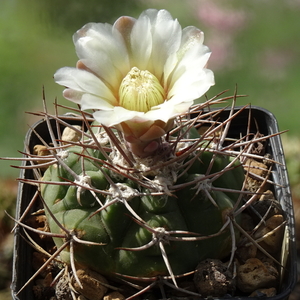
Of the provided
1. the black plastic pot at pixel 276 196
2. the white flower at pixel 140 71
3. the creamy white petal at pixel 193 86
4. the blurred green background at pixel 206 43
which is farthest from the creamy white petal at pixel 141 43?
the blurred green background at pixel 206 43

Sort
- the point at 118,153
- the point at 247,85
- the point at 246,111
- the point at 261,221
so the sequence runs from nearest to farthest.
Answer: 1. the point at 118,153
2. the point at 261,221
3. the point at 246,111
4. the point at 247,85

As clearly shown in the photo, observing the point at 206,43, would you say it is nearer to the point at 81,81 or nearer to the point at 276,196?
the point at 276,196

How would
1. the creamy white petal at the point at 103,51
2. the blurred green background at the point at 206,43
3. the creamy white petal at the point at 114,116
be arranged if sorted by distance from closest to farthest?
the creamy white petal at the point at 114,116 < the creamy white petal at the point at 103,51 < the blurred green background at the point at 206,43

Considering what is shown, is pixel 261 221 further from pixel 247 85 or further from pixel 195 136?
pixel 247 85

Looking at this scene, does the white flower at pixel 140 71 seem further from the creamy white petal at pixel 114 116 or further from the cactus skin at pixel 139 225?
the cactus skin at pixel 139 225

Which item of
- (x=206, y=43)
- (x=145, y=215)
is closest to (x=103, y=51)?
(x=145, y=215)

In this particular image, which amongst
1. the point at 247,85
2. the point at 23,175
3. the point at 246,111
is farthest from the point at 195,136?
the point at 247,85

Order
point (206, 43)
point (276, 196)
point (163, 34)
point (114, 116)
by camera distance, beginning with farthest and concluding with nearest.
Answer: point (206, 43) < point (276, 196) < point (163, 34) < point (114, 116)
